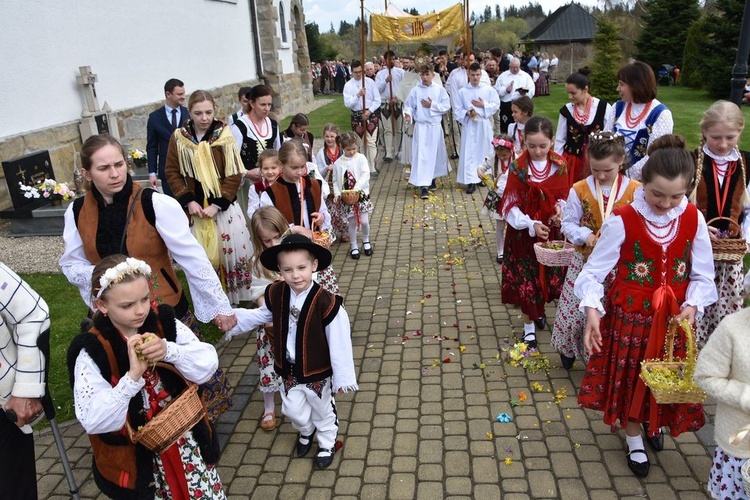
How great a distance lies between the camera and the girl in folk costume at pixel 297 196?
5.15 metres

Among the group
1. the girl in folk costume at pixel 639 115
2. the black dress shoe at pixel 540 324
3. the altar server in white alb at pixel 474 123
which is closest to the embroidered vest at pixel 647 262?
the girl in folk costume at pixel 639 115

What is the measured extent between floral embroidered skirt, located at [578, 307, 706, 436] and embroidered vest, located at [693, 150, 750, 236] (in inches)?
47.9

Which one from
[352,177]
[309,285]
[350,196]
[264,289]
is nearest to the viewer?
[309,285]

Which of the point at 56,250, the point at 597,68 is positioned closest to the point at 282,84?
the point at 597,68

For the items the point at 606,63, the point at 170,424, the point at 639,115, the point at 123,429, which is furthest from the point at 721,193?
the point at 606,63

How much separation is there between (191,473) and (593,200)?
3147 mm

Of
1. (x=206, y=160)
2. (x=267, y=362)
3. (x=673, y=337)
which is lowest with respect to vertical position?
(x=267, y=362)

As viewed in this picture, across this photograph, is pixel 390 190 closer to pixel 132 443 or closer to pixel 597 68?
pixel 132 443

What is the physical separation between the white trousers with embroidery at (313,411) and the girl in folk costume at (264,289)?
40 cm

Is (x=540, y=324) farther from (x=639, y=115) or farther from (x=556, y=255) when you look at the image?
(x=639, y=115)

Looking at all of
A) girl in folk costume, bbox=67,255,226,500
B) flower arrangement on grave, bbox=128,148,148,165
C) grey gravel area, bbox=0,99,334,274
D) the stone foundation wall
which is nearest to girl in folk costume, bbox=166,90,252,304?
girl in folk costume, bbox=67,255,226,500

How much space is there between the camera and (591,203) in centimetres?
425

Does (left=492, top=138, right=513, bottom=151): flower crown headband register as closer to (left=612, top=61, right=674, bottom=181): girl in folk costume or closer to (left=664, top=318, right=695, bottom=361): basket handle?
(left=612, top=61, right=674, bottom=181): girl in folk costume

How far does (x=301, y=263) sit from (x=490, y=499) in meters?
1.80
